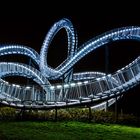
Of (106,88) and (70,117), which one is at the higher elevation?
(106,88)

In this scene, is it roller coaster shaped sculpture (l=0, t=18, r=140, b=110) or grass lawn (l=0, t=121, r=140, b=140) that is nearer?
grass lawn (l=0, t=121, r=140, b=140)

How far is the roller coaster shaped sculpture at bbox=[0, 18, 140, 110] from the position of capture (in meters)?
21.0

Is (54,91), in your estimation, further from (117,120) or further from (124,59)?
(124,59)

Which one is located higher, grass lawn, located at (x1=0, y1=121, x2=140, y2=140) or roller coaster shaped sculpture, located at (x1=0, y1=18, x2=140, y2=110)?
roller coaster shaped sculpture, located at (x1=0, y1=18, x2=140, y2=110)

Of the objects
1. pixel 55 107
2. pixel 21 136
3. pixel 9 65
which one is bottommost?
pixel 21 136

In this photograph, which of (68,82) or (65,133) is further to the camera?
(68,82)

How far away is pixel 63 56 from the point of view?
3975 cm

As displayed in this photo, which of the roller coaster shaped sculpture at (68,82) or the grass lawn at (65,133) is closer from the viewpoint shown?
the grass lawn at (65,133)

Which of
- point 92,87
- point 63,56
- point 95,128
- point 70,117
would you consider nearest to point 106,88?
point 92,87

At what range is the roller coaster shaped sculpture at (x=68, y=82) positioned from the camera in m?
21.0

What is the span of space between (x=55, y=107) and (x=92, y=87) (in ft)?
7.46

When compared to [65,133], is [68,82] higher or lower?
higher

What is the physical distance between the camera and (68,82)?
75.2ft

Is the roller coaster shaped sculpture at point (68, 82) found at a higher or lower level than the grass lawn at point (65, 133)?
higher
